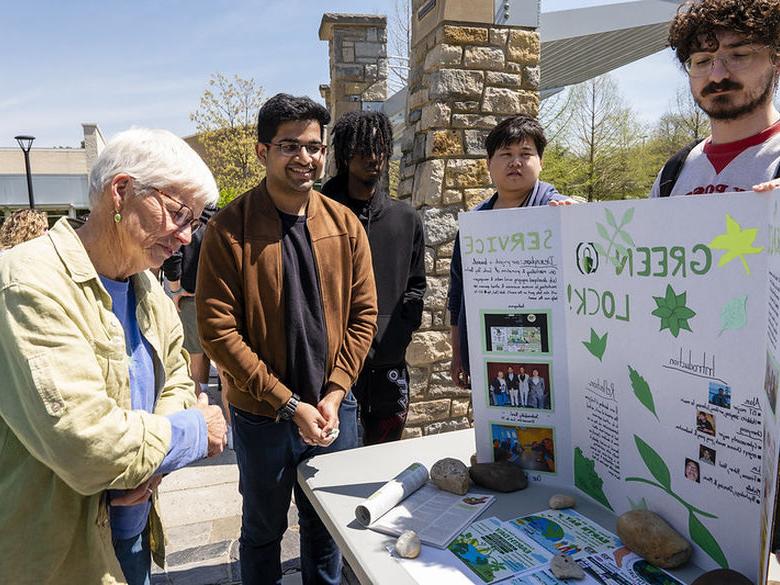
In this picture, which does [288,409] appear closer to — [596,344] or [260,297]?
[260,297]

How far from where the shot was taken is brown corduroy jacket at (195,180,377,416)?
1756 mm

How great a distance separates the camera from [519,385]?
4.66 feet

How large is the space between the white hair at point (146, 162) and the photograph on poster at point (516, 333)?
34.5 inches

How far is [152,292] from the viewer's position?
1.53 meters

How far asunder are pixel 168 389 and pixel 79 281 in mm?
520

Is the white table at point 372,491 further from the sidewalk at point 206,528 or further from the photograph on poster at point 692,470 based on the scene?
the sidewalk at point 206,528

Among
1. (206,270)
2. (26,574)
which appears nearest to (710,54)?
(206,270)

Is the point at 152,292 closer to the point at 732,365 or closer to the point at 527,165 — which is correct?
the point at 732,365

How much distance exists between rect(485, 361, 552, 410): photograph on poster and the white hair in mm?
951

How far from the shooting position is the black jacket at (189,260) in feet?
11.3

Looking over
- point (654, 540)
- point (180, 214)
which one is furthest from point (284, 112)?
point (654, 540)

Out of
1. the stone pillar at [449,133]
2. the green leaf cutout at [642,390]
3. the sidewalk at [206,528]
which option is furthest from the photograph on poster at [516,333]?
the stone pillar at [449,133]

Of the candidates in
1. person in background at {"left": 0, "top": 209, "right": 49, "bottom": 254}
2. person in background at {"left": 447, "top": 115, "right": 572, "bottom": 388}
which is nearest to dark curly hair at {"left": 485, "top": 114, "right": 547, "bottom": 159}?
person in background at {"left": 447, "top": 115, "right": 572, "bottom": 388}

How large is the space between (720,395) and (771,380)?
14cm
